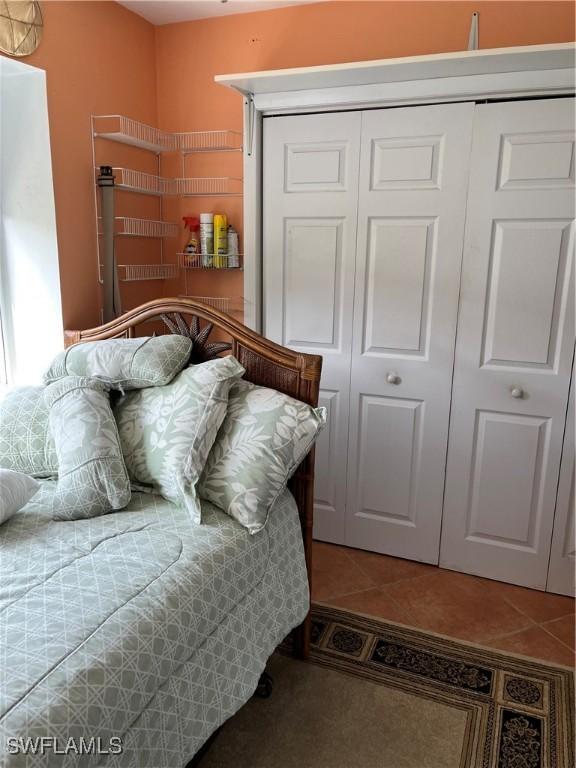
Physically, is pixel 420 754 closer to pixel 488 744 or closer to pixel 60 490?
pixel 488 744

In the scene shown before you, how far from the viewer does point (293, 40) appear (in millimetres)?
2562

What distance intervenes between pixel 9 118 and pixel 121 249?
0.70 meters

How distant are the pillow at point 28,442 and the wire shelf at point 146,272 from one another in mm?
1045

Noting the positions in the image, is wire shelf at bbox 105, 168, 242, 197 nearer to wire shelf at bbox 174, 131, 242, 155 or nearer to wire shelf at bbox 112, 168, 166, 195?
wire shelf at bbox 112, 168, 166, 195

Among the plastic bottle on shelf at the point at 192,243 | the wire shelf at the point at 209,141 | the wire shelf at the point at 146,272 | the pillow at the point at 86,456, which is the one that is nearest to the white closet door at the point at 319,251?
the wire shelf at the point at 209,141

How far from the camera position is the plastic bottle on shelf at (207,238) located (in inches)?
107

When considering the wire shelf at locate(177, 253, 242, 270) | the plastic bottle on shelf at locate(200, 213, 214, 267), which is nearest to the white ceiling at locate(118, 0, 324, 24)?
the plastic bottle on shelf at locate(200, 213, 214, 267)

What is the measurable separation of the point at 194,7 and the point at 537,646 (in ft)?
10.0

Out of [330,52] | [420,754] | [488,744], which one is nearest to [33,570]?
[420,754]

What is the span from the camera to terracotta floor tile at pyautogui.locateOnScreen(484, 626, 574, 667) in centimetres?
202

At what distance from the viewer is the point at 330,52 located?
99.2 inches

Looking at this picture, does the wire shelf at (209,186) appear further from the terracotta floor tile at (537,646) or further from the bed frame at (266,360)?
the terracotta floor tile at (537,646)

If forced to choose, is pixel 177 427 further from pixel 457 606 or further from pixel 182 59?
pixel 182 59

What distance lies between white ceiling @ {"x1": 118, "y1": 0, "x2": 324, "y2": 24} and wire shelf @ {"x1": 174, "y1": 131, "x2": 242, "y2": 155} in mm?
515
